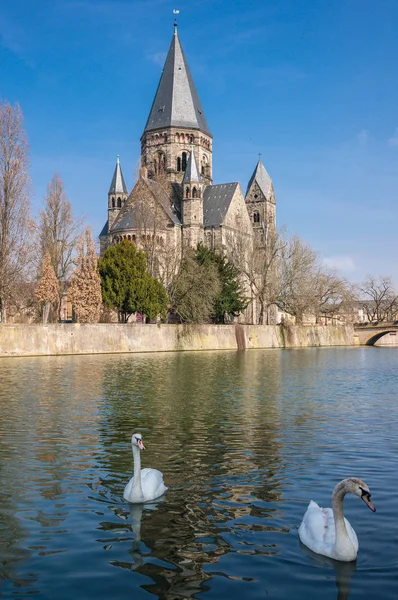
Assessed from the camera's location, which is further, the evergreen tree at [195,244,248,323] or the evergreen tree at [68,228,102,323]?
the evergreen tree at [195,244,248,323]

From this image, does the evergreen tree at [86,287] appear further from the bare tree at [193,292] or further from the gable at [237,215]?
the gable at [237,215]

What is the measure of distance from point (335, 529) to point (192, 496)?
90.4 inches

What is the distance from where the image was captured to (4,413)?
13031mm

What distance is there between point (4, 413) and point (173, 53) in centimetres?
6886

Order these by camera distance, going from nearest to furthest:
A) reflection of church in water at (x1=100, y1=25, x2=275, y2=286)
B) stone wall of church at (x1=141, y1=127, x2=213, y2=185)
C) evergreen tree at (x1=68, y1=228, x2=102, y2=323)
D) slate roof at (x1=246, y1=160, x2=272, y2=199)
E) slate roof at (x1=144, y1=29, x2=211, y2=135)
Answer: evergreen tree at (x1=68, y1=228, x2=102, y2=323) → reflection of church in water at (x1=100, y1=25, x2=275, y2=286) → stone wall of church at (x1=141, y1=127, x2=213, y2=185) → slate roof at (x1=144, y1=29, x2=211, y2=135) → slate roof at (x1=246, y1=160, x2=272, y2=199)

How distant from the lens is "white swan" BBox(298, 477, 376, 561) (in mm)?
5055

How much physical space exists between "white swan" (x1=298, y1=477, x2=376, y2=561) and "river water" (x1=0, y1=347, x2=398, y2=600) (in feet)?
0.36

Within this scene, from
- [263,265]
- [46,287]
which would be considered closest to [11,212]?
[46,287]

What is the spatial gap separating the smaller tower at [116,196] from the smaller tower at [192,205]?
7.60 meters

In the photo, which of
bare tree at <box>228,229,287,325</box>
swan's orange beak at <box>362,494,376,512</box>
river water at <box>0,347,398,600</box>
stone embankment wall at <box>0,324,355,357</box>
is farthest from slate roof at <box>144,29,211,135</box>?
swan's orange beak at <box>362,494,376,512</box>

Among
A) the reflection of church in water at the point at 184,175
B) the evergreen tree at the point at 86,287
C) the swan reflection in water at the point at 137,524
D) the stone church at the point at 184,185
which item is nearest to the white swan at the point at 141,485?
the swan reflection in water at the point at 137,524

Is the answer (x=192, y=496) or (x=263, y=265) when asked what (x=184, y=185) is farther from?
(x=192, y=496)

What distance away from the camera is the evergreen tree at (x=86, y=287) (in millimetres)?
39938

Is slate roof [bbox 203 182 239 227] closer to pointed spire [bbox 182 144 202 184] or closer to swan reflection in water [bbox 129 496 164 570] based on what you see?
pointed spire [bbox 182 144 202 184]
